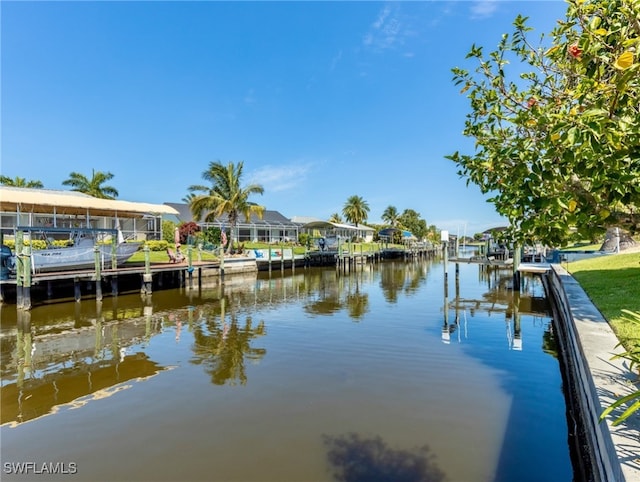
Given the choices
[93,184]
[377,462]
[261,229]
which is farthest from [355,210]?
[377,462]

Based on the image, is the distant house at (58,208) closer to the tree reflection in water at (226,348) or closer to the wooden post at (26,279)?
the wooden post at (26,279)

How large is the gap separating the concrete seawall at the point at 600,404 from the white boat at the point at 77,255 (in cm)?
1643

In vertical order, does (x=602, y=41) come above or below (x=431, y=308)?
above

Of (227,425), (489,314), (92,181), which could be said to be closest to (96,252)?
(227,425)

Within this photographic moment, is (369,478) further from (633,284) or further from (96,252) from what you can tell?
(96,252)

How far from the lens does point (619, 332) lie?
595cm

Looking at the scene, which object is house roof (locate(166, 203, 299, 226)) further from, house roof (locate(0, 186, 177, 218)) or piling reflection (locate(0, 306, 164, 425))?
piling reflection (locate(0, 306, 164, 425))

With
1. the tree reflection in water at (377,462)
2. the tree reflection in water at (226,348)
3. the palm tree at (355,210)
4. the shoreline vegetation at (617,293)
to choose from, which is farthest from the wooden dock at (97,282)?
the palm tree at (355,210)

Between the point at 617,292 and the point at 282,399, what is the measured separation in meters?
8.27

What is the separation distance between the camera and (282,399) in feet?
21.5

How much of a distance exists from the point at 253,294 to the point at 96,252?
275 inches

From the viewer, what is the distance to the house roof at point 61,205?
1584 cm

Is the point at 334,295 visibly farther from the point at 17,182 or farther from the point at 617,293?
the point at 17,182

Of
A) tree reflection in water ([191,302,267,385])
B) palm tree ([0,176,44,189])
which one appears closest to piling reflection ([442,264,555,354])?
tree reflection in water ([191,302,267,385])
